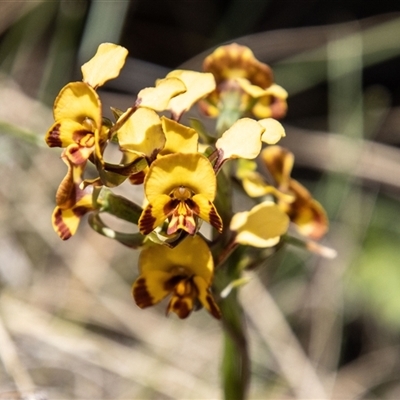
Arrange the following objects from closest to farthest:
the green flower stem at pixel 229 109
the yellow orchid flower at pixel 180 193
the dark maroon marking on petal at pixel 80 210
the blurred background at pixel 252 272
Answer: the yellow orchid flower at pixel 180 193, the dark maroon marking on petal at pixel 80 210, the green flower stem at pixel 229 109, the blurred background at pixel 252 272

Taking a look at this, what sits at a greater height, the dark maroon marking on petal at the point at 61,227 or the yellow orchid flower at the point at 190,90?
the yellow orchid flower at the point at 190,90

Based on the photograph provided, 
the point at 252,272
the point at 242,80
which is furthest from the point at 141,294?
the point at 252,272

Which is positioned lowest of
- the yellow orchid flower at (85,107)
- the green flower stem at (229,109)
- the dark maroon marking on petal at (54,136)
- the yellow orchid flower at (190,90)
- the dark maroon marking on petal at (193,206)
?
the dark maroon marking on petal at (193,206)

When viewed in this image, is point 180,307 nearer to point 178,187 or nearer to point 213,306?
point 213,306

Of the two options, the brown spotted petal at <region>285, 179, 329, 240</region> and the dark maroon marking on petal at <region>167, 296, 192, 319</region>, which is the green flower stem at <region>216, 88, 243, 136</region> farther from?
the dark maroon marking on petal at <region>167, 296, 192, 319</region>

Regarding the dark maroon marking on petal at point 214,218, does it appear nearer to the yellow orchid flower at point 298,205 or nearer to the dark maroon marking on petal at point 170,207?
the dark maroon marking on petal at point 170,207

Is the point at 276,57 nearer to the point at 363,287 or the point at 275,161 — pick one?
the point at 363,287

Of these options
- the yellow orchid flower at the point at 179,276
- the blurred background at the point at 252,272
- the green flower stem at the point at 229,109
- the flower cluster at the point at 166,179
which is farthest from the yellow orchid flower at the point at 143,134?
the blurred background at the point at 252,272
